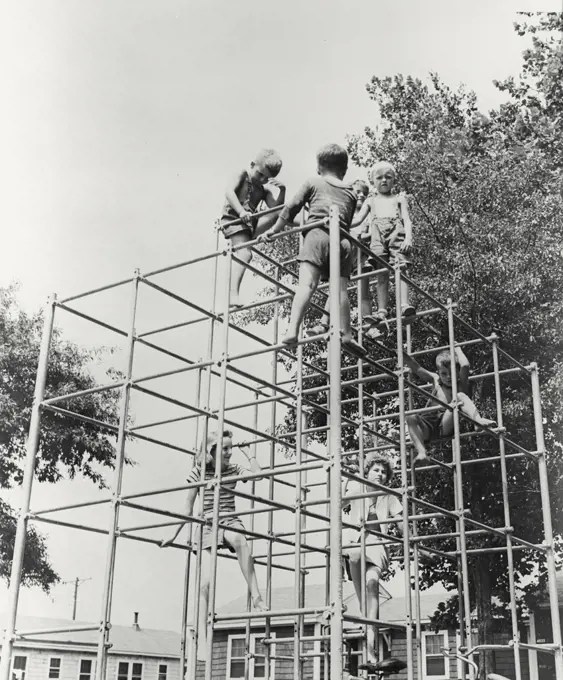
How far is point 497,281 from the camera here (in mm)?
17188

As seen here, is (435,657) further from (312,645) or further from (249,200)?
(249,200)

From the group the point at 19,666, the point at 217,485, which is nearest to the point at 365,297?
the point at 217,485

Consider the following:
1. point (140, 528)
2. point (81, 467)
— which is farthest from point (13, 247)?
point (140, 528)

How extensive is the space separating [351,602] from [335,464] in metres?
21.2

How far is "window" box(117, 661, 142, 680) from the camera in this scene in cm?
3431

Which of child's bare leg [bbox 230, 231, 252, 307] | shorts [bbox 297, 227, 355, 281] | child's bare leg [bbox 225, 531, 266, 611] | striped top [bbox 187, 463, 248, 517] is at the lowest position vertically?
child's bare leg [bbox 225, 531, 266, 611]

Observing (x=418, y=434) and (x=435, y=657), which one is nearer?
(x=418, y=434)

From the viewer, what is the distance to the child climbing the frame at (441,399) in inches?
382

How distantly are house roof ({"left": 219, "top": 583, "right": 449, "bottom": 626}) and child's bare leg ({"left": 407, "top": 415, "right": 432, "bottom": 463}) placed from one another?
16.1m

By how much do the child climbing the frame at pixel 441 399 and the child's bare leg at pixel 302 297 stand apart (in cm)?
268

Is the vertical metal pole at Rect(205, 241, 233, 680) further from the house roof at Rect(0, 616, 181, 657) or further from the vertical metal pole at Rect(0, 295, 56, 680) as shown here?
the house roof at Rect(0, 616, 181, 657)

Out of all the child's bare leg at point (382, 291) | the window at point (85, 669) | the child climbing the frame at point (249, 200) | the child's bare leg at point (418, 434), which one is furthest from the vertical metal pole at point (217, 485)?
the window at point (85, 669)

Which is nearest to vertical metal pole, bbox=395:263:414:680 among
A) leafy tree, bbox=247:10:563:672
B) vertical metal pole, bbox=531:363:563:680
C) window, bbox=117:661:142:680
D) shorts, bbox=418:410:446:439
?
shorts, bbox=418:410:446:439

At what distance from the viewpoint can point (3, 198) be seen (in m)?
13.8
